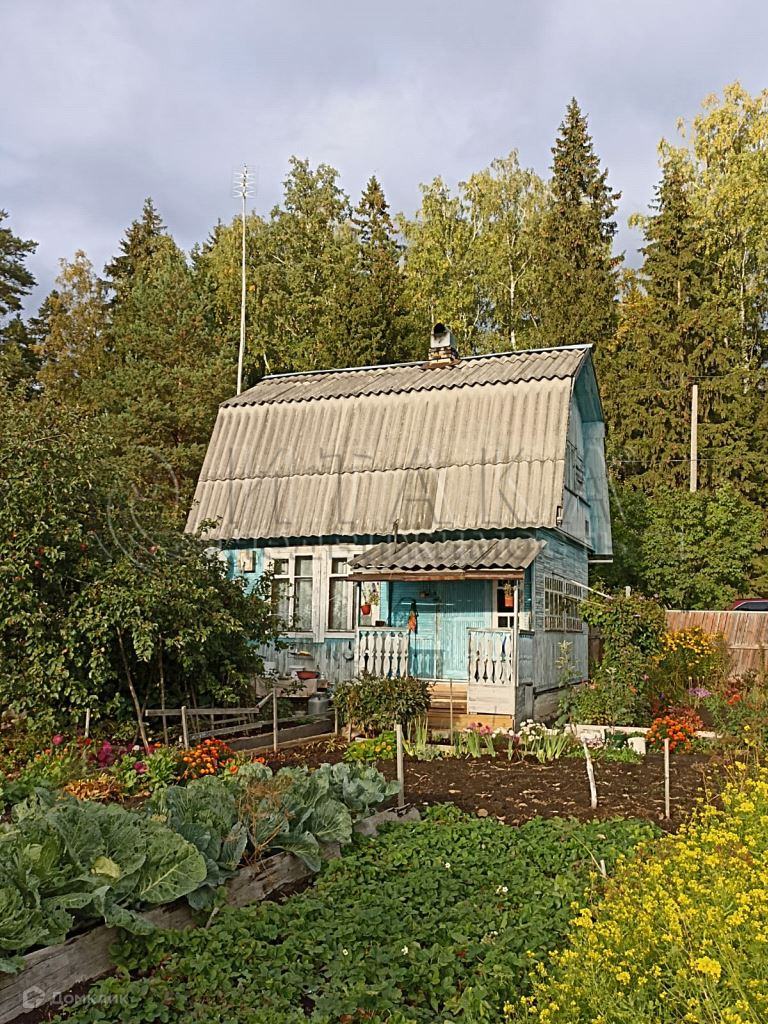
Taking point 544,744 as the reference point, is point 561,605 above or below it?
above

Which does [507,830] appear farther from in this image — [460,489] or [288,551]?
[288,551]

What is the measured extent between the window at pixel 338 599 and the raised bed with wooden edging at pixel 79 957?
11.2m

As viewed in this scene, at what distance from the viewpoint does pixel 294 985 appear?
14.9 ft

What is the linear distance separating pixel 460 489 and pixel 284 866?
1113 centimetres

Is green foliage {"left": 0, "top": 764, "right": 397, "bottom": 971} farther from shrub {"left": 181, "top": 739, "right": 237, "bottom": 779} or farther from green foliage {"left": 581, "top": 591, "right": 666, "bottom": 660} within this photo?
green foliage {"left": 581, "top": 591, "right": 666, "bottom": 660}

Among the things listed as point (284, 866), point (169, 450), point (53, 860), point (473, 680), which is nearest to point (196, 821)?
point (284, 866)

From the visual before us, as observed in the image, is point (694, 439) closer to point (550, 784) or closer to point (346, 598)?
point (346, 598)

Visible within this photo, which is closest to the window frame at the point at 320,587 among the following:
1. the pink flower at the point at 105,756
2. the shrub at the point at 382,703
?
the shrub at the point at 382,703

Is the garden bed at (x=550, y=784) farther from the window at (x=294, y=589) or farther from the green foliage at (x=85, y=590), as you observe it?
the window at (x=294, y=589)

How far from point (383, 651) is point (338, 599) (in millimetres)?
2750

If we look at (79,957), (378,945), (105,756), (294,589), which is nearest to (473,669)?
(294,589)

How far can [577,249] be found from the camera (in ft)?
110

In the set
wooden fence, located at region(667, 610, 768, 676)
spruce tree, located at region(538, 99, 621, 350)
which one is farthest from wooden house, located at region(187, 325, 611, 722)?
spruce tree, located at region(538, 99, 621, 350)

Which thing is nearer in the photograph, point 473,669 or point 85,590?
point 85,590
